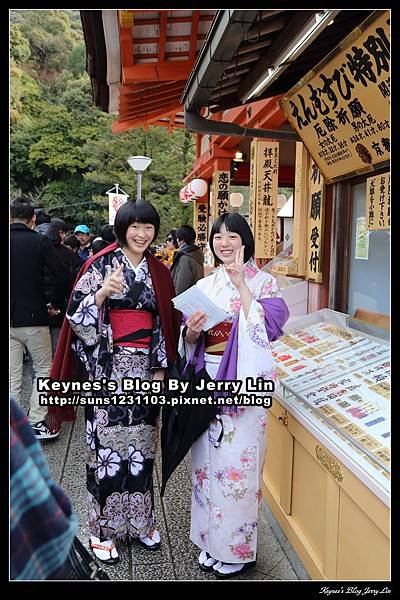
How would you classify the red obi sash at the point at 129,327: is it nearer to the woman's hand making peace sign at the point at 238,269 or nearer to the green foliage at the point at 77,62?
the woman's hand making peace sign at the point at 238,269

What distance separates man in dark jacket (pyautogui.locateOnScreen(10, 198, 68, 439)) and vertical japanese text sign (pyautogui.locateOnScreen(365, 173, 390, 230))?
2851 millimetres

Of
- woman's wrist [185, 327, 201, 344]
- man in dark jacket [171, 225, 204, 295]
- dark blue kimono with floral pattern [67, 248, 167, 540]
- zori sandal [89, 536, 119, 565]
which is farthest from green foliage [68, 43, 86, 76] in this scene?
zori sandal [89, 536, 119, 565]

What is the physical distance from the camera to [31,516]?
124 centimetres

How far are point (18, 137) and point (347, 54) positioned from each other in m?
17.7

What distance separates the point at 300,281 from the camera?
492cm

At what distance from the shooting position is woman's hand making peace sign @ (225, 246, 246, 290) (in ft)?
9.38

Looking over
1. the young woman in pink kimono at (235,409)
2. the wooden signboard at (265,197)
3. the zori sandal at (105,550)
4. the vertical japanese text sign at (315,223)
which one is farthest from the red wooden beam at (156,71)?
the zori sandal at (105,550)

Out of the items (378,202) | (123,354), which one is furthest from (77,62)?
(123,354)

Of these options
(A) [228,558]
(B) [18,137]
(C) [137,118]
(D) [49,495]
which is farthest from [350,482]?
(B) [18,137]

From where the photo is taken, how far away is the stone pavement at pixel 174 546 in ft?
10.2

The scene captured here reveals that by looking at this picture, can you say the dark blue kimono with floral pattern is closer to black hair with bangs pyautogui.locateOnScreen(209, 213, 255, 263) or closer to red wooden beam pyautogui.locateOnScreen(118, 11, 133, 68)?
black hair with bangs pyautogui.locateOnScreen(209, 213, 255, 263)

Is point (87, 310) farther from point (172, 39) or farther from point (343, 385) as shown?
point (172, 39)

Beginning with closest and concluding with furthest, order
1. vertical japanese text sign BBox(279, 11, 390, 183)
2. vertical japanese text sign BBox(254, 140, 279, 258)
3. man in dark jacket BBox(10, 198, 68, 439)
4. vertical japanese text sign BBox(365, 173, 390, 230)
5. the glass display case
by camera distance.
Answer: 1. the glass display case
2. vertical japanese text sign BBox(279, 11, 390, 183)
3. vertical japanese text sign BBox(365, 173, 390, 230)
4. man in dark jacket BBox(10, 198, 68, 439)
5. vertical japanese text sign BBox(254, 140, 279, 258)
